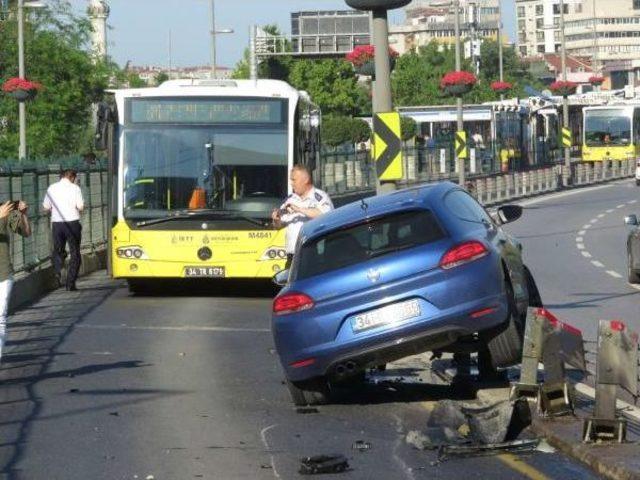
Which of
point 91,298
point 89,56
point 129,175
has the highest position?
point 89,56

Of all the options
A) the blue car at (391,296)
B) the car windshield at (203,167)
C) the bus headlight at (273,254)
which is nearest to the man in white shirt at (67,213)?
the car windshield at (203,167)

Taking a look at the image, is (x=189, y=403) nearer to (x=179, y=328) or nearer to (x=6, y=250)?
(x=6, y=250)

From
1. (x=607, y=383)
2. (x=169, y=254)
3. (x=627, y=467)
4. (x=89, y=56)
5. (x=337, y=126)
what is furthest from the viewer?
(x=337, y=126)

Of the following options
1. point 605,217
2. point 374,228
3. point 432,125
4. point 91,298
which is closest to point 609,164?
point 432,125

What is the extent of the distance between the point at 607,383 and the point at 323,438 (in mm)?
2048

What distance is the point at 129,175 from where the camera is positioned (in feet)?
78.0

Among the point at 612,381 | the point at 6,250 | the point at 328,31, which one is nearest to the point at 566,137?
the point at 328,31

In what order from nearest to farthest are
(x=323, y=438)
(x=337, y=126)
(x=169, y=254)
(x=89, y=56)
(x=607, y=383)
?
1. (x=607, y=383)
2. (x=323, y=438)
3. (x=169, y=254)
4. (x=89, y=56)
5. (x=337, y=126)

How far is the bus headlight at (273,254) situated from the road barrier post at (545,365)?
12.4 m

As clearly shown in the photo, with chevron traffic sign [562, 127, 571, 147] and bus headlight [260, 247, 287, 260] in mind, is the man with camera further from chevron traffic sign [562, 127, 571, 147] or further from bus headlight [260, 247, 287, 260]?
chevron traffic sign [562, 127, 571, 147]

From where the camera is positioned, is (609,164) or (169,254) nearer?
(169,254)

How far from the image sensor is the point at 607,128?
82000mm

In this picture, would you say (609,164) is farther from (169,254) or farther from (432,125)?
(169,254)

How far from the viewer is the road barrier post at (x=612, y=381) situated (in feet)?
31.9
